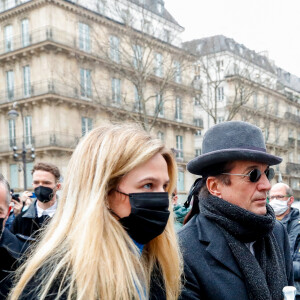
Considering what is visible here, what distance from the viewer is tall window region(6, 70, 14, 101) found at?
29.7 metres

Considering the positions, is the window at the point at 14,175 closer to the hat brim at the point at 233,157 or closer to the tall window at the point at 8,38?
the tall window at the point at 8,38

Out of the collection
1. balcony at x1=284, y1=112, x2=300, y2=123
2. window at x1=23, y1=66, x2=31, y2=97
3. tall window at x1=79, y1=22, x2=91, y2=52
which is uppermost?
tall window at x1=79, y1=22, x2=91, y2=52

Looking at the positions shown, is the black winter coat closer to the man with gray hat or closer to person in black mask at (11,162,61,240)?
the man with gray hat

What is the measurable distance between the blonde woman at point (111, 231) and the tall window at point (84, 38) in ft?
92.0

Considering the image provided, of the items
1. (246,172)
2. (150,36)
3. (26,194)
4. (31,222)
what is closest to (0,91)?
(150,36)

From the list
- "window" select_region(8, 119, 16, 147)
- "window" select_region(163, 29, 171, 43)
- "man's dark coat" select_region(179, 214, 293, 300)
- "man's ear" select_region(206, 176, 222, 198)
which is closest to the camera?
"man's dark coat" select_region(179, 214, 293, 300)

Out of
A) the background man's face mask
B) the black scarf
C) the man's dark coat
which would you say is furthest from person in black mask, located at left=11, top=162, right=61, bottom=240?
the background man's face mask

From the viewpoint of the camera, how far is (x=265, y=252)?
261cm

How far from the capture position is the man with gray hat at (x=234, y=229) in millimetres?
2400

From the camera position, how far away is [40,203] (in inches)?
197

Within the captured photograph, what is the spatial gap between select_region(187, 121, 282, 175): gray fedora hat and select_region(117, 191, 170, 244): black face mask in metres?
0.60

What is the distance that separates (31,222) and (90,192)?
10.4 feet

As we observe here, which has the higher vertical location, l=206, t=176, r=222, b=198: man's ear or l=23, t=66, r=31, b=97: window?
l=23, t=66, r=31, b=97: window

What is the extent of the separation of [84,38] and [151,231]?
92.9ft
